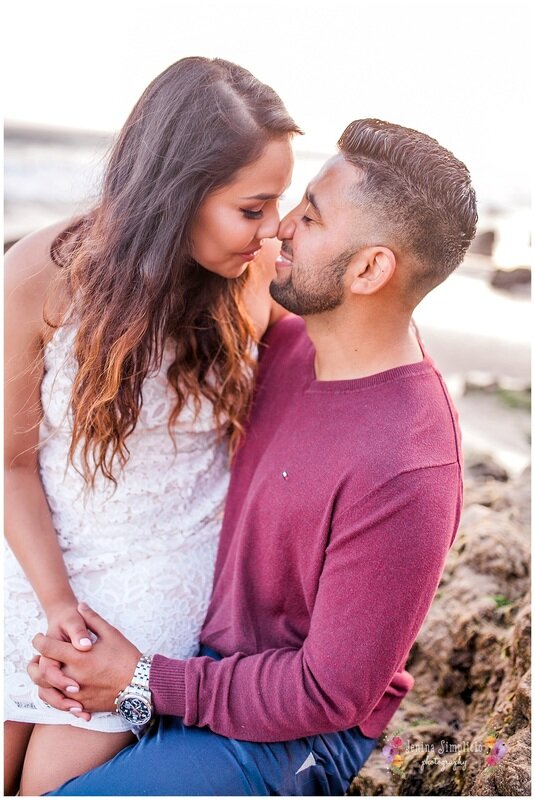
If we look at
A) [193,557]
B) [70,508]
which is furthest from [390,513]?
[70,508]

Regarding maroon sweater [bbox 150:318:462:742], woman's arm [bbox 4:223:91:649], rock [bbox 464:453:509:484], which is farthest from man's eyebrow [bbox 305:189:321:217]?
rock [bbox 464:453:509:484]

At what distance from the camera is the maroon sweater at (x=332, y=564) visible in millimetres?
2064

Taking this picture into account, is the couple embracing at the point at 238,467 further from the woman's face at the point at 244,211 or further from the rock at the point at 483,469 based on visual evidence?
the rock at the point at 483,469

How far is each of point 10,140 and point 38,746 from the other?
19.1 meters

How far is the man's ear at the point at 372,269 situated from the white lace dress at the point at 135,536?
658 mm

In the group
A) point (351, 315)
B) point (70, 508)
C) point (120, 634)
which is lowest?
point (120, 634)

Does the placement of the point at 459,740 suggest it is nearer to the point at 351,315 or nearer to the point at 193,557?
the point at 193,557

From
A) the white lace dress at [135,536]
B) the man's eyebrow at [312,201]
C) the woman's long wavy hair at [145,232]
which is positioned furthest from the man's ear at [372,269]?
the white lace dress at [135,536]

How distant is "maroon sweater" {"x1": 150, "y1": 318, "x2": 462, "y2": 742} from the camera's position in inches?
81.3

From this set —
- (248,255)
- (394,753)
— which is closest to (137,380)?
(248,255)

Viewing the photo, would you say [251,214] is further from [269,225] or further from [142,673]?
[142,673]

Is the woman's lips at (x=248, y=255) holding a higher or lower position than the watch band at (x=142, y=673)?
higher

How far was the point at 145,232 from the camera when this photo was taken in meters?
2.24

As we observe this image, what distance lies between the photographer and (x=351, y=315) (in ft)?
7.71
